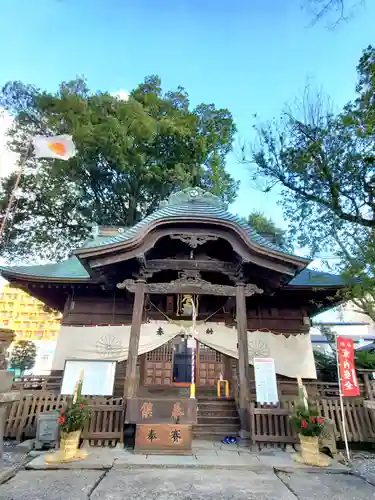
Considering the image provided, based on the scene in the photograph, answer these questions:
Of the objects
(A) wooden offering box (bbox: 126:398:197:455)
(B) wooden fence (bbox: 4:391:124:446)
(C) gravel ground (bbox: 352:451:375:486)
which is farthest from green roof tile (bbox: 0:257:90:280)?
(C) gravel ground (bbox: 352:451:375:486)

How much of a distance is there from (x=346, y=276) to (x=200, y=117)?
55.8 feet

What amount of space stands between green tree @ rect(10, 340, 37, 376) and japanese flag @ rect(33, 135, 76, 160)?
68.0ft

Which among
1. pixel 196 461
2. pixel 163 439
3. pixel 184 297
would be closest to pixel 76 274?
pixel 184 297

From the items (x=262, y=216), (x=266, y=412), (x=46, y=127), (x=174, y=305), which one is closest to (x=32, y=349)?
(x=46, y=127)

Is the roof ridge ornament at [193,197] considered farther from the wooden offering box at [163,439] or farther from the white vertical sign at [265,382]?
the wooden offering box at [163,439]

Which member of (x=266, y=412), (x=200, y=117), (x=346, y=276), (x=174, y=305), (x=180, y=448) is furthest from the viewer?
(x=200, y=117)

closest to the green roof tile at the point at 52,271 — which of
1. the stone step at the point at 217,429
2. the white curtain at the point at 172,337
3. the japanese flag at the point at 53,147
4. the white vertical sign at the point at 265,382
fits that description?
the white curtain at the point at 172,337

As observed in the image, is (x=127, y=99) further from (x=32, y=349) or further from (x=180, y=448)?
(x=32, y=349)

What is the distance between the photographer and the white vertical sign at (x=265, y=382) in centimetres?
670

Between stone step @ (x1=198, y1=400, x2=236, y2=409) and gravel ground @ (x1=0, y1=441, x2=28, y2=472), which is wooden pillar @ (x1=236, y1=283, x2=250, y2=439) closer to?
stone step @ (x1=198, y1=400, x2=236, y2=409)

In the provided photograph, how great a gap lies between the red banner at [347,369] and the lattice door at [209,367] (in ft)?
15.9

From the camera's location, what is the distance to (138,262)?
761cm

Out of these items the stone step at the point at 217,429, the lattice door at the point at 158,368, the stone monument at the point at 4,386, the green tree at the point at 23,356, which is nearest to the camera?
the stone monument at the point at 4,386

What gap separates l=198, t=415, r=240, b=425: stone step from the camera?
7383mm
